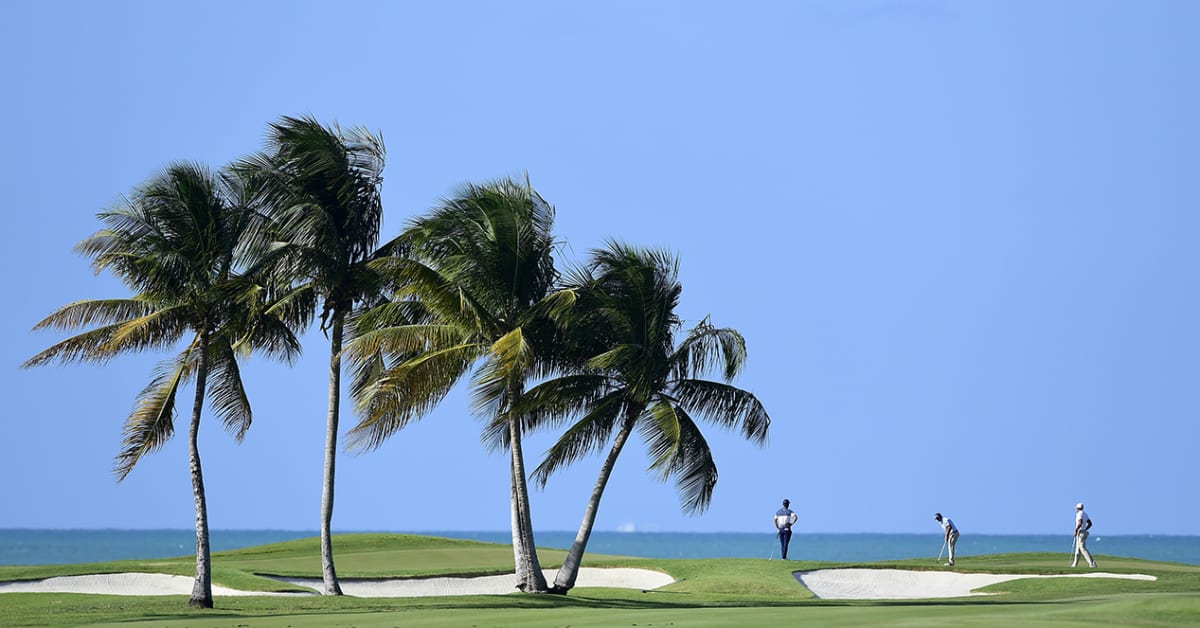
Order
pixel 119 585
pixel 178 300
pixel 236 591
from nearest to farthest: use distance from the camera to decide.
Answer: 1. pixel 178 300
2. pixel 236 591
3. pixel 119 585

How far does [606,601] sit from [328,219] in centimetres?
996

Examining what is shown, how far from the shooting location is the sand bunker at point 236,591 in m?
33.0

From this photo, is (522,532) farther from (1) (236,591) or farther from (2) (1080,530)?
(2) (1080,530)

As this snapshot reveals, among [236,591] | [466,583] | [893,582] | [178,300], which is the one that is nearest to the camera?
[178,300]

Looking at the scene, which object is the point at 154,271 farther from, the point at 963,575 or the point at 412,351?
the point at 963,575

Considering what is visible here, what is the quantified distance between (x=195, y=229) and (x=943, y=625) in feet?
53.0

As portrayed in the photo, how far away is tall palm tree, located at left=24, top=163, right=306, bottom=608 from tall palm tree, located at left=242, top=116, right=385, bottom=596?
0.78 m

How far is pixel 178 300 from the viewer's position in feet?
91.1

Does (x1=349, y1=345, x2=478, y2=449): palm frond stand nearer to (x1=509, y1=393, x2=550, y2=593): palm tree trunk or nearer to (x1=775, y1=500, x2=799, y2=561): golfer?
(x1=509, y1=393, x2=550, y2=593): palm tree trunk

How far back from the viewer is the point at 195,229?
27.4 metres

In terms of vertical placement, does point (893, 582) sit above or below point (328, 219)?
below

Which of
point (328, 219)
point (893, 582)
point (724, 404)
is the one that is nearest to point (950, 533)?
point (893, 582)

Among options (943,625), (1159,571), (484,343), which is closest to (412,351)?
(484,343)

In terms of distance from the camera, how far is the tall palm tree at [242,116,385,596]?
29438 mm
